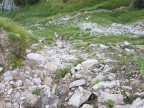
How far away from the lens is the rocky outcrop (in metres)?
51.8

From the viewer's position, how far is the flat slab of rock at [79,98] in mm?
10148

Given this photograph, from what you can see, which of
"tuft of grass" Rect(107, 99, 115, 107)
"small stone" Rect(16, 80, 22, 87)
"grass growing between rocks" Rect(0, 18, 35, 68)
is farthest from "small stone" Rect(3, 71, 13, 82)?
"tuft of grass" Rect(107, 99, 115, 107)

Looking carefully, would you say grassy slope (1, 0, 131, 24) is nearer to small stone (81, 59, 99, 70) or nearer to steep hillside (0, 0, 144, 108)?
steep hillside (0, 0, 144, 108)

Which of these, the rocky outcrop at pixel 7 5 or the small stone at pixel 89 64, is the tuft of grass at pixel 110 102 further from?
the rocky outcrop at pixel 7 5

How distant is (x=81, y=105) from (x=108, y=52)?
5373 millimetres

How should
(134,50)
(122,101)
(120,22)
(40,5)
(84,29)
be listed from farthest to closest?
(40,5)
(120,22)
(84,29)
(134,50)
(122,101)

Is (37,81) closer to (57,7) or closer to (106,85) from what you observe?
(106,85)

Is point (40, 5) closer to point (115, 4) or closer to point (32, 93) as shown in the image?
point (115, 4)

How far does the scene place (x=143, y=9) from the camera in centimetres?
3575

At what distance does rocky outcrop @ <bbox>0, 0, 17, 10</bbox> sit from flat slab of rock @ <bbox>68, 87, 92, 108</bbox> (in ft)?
139

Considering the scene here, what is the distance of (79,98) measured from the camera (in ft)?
33.9

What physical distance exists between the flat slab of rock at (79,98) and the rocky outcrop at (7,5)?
4236 cm

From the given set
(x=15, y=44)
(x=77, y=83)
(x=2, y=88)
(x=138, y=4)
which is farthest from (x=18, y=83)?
(x=138, y=4)

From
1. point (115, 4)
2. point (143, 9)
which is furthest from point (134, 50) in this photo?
point (115, 4)
